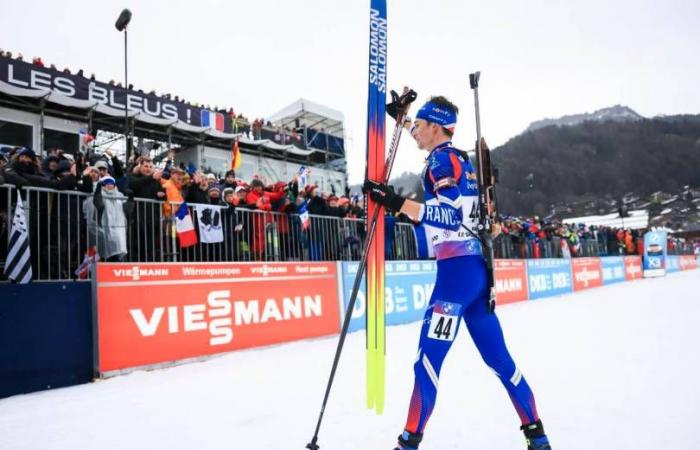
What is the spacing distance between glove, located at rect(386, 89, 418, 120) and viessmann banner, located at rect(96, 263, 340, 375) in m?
4.21

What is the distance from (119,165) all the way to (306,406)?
5189mm

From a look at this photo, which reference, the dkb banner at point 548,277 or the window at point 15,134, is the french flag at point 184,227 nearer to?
the dkb banner at point 548,277

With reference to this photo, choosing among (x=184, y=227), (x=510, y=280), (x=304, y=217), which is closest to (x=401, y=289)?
(x=304, y=217)

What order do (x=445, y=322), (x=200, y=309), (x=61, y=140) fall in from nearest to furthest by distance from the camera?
(x=445, y=322)
(x=200, y=309)
(x=61, y=140)

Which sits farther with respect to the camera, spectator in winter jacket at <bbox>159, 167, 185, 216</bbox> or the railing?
spectator in winter jacket at <bbox>159, 167, 185, 216</bbox>

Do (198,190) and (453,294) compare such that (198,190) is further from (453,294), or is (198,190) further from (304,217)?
(453,294)

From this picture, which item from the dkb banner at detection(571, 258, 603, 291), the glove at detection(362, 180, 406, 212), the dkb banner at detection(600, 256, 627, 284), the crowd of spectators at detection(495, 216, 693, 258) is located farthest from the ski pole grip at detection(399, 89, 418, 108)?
the dkb banner at detection(600, 256, 627, 284)

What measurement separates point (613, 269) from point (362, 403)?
2140 cm

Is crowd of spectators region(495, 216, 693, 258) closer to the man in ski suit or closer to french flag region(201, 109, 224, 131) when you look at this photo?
the man in ski suit

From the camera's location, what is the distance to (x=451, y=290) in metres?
2.62

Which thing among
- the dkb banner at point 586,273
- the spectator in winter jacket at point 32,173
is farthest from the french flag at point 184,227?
the dkb banner at point 586,273

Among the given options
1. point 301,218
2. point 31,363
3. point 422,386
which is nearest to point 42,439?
point 31,363

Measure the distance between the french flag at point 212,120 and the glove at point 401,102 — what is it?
19.0 meters

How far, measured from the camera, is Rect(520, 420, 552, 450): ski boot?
243 centimetres
